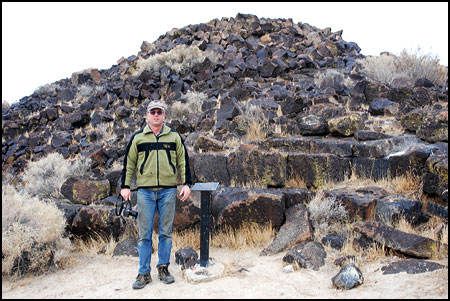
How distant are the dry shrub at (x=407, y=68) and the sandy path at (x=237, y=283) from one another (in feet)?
30.7

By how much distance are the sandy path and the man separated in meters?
0.43

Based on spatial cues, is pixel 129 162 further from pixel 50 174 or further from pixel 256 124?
pixel 50 174

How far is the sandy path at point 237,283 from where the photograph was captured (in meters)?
3.99

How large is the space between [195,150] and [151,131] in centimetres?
375

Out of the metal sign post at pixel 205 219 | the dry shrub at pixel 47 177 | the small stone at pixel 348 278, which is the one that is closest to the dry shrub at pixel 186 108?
the dry shrub at pixel 47 177

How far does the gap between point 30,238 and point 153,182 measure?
7.95 ft

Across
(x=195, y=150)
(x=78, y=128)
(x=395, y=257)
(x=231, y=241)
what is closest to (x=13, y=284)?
(x=231, y=241)

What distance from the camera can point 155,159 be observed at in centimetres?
471

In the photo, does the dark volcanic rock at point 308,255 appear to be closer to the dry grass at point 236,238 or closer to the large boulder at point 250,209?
the dry grass at point 236,238

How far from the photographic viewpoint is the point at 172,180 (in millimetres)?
4773

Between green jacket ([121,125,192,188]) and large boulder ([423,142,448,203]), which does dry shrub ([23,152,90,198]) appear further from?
large boulder ([423,142,448,203])

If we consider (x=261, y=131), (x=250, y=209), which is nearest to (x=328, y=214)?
(x=250, y=209)

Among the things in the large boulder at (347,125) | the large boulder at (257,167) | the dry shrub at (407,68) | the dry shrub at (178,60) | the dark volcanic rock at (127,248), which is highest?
the dry shrub at (178,60)

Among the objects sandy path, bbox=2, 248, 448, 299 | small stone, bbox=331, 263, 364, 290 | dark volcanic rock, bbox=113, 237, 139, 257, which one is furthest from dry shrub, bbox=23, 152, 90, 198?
small stone, bbox=331, 263, 364, 290
